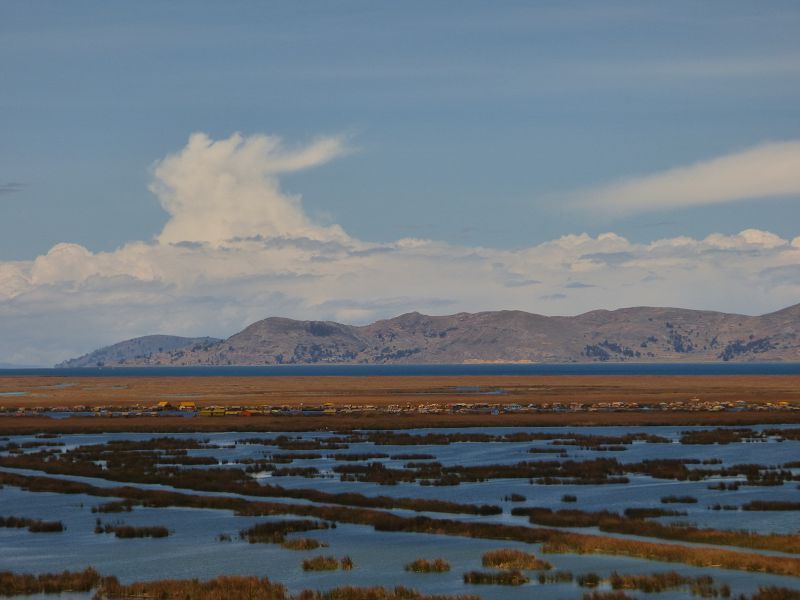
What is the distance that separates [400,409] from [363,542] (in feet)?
302

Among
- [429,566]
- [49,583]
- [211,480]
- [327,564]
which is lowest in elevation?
[429,566]

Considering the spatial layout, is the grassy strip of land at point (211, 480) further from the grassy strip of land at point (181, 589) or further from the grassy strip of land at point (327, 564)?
the grassy strip of land at point (181, 589)

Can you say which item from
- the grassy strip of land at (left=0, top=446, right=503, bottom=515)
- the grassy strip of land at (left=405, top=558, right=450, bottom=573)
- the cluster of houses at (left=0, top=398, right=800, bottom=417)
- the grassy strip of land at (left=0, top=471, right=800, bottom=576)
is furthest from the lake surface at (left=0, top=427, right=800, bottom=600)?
the cluster of houses at (left=0, top=398, right=800, bottom=417)

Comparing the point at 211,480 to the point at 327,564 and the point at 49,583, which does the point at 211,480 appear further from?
the point at 49,583

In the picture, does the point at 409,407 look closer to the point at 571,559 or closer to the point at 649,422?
the point at 649,422

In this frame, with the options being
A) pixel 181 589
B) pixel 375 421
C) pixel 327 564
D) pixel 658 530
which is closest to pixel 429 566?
pixel 327 564

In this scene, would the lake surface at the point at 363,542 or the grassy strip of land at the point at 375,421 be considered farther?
the grassy strip of land at the point at 375,421

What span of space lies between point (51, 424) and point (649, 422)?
6189cm

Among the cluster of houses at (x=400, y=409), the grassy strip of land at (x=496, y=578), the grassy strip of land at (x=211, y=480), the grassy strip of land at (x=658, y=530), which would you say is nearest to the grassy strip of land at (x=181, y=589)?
the grassy strip of land at (x=496, y=578)

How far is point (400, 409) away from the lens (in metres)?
136

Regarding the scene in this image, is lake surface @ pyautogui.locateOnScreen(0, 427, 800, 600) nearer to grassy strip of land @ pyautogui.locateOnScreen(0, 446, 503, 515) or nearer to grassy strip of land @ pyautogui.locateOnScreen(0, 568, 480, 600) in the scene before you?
grassy strip of land @ pyautogui.locateOnScreen(0, 568, 480, 600)

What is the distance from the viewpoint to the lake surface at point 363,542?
36.4 m

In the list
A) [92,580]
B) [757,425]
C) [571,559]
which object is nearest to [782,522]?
[571,559]

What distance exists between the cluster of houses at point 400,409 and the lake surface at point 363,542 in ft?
193
